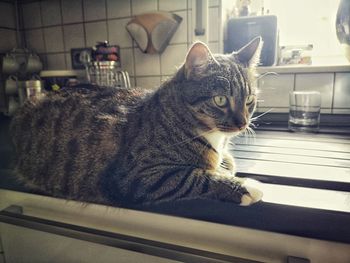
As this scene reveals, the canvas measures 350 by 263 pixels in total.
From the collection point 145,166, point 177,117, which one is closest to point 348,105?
point 177,117

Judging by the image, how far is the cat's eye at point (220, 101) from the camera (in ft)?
2.28

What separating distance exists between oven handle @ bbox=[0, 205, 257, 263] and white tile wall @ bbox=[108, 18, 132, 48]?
3.15 ft

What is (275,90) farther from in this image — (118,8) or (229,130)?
(118,8)

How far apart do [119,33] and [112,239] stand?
3.66 ft

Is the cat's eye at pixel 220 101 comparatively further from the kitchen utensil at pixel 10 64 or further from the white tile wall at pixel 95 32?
the kitchen utensil at pixel 10 64

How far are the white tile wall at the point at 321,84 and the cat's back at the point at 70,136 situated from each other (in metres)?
0.68

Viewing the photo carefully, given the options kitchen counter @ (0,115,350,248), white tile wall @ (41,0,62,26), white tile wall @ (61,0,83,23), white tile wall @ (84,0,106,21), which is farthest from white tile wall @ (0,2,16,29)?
kitchen counter @ (0,115,350,248)

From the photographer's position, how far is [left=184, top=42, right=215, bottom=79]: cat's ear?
661 millimetres

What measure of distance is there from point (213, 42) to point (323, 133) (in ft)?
1.93

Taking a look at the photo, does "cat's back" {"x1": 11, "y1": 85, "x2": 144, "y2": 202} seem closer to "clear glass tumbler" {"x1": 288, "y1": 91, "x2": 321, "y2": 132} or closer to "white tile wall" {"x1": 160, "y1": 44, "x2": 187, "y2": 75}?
"white tile wall" {"x1": 160, "y1": 44, "x2": 187, "y2": 75}

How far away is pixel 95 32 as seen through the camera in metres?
1.47

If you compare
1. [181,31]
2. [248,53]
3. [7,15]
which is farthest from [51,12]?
[248,53]

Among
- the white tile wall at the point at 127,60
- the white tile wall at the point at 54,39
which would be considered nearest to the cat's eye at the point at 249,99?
the white tile wall at the point at 127,60

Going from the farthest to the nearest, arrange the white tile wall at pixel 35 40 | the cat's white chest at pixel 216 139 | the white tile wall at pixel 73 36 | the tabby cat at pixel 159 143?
the white tile wall at pixel 35 40 → the white tile wall at pixel 73 36 → the cat's white chest at pixel 216 139 → the tabby cat at pixel 159 143
